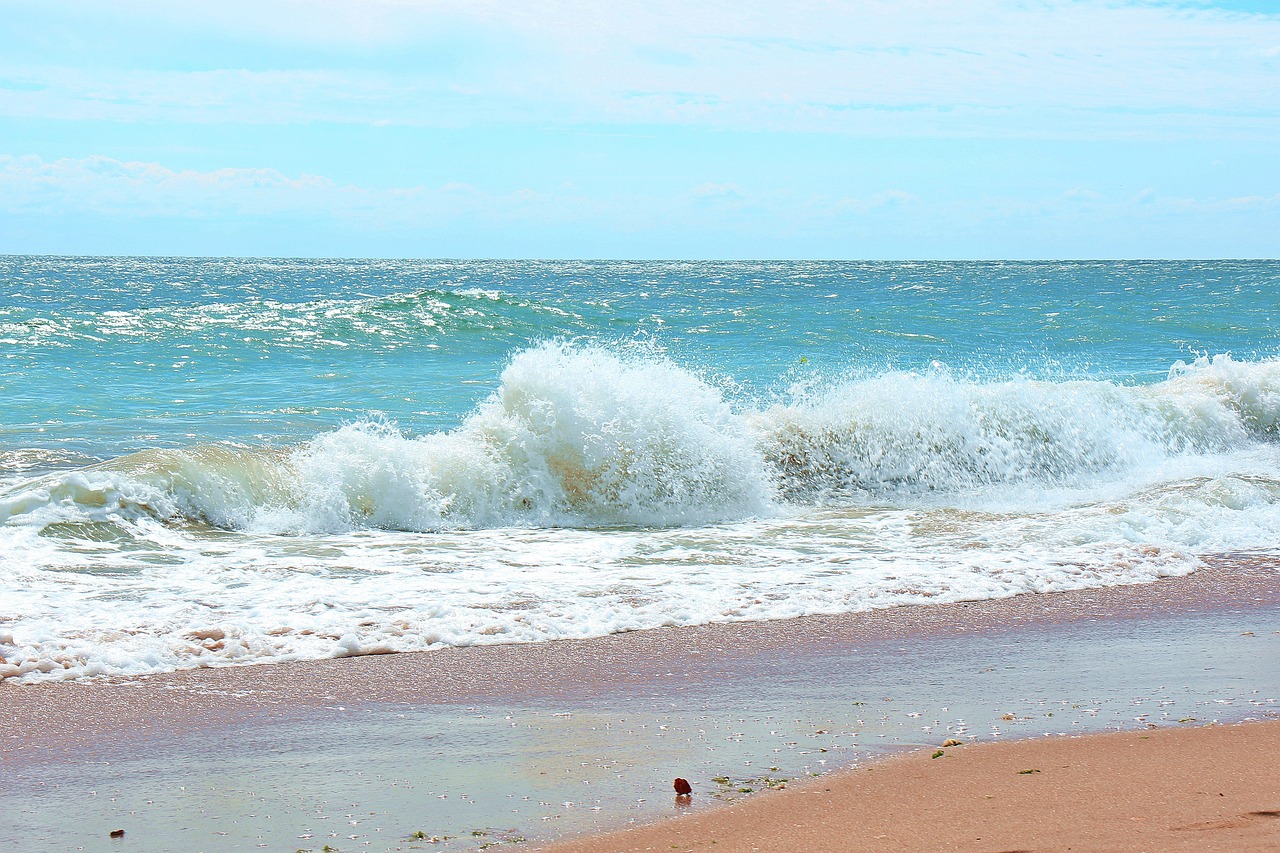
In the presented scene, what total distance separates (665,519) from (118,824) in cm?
571

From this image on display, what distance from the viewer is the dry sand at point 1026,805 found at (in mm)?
→ 2859

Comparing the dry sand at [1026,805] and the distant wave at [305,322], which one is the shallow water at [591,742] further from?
the distant wave at [305,322]

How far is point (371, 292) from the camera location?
134 ft

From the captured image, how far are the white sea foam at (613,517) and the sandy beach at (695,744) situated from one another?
0.51 meters

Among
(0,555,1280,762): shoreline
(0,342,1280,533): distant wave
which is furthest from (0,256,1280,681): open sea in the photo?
(0,555,1280,762): shoreline

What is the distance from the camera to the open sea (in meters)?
5.51

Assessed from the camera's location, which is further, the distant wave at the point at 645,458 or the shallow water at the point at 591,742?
the distant wave at the point at 645,458

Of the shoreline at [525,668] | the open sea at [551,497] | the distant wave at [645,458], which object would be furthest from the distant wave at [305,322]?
the shoreline at [525,668]

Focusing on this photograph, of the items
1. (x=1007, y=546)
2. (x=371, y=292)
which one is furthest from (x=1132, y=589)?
(x=371, y=292)

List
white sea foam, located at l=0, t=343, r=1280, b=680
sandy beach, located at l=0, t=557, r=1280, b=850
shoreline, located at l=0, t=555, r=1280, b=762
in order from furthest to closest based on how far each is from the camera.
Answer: white sea foam, located at l=0, t=343, r=1280, b=680 → shoreline, located at l=0, t=555, r=1280, b=762 → sandy beach, located at l=0, t=557, r=1280, b=850

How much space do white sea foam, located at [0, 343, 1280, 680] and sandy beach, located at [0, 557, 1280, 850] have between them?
0.51m

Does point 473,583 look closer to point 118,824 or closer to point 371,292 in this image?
point 118,824

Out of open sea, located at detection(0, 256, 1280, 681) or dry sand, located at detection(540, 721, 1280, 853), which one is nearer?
dry sand, located at detection(540, 721, 1280, 853)

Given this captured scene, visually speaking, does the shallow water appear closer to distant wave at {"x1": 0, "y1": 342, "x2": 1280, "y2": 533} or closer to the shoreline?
the shoreline
